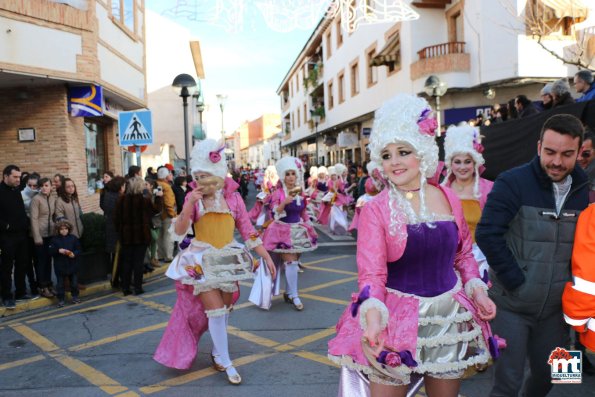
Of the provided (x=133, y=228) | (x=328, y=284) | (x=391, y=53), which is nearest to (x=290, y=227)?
(x=328, y=284)

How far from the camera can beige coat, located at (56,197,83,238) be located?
7.27 m

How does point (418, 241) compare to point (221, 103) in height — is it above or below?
below

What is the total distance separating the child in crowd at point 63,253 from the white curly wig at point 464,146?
17.9ft

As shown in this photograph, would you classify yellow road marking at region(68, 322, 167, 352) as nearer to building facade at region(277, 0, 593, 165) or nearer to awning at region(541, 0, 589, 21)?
building facade at region(277, 0, 593, 165)

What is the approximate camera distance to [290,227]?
689cm

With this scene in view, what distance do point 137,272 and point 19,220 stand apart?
186cm

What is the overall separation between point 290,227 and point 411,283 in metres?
4.57

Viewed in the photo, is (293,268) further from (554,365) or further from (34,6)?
(34,6)

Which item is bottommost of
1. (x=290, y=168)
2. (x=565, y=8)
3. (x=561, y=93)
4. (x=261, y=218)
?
(x=261, y=218)

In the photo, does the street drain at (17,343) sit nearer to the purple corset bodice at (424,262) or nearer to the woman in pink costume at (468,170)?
the purple corset bodice at (424,262)

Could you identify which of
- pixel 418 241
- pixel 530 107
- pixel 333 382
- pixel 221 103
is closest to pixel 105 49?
pixel 530 107

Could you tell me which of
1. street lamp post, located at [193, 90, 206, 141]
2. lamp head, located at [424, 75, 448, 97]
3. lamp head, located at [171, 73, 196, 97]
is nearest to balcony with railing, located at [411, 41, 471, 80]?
lamp head, located at [424, 75, 448, 97]

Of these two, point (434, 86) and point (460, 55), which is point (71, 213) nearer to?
point (434, 86)

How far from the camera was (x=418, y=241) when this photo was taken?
7.73 ft
